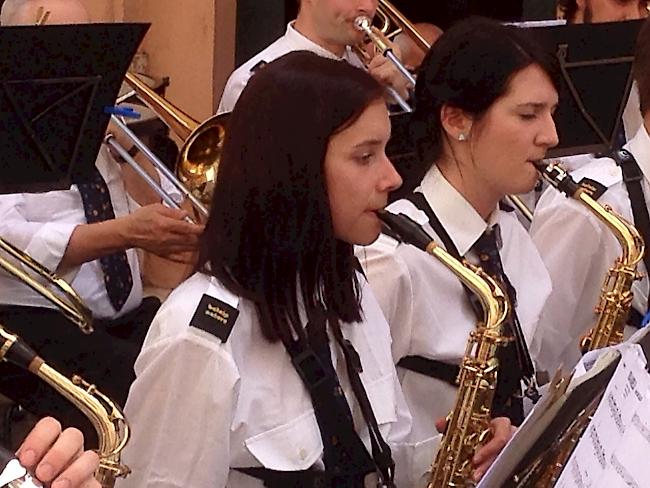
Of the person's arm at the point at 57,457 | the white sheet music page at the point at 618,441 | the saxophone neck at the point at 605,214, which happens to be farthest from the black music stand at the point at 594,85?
the person's arm at the point at 57,457

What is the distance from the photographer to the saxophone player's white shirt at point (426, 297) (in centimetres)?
178

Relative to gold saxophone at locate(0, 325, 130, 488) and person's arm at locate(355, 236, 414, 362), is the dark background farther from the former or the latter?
gold saxophone at locate(0, 325, 130, 488)

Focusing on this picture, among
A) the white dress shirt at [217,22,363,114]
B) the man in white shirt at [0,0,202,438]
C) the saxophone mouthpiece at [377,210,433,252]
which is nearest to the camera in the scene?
the saxophone mouthpiece at [377,210,433,252]

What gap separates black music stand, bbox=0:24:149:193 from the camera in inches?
72.2

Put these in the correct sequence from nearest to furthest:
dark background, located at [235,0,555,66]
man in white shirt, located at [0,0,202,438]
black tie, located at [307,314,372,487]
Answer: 1. black tie, located at [307,314,372,487]
2. man in white shirt, located at [0,0,202,438]
3. dark background, located at [235,0,555,66]

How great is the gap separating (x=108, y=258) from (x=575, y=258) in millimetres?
968

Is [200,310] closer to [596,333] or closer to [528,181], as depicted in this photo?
[528,181]

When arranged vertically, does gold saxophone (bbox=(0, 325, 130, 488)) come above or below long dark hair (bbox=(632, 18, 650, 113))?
below

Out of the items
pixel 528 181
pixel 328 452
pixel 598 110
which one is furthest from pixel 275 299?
pixel 598 110

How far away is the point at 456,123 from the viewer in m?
1.92

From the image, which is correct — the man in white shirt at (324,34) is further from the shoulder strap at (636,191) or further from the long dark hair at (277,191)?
the long dark hair at (277,191)

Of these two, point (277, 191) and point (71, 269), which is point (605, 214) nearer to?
point (277, 191)

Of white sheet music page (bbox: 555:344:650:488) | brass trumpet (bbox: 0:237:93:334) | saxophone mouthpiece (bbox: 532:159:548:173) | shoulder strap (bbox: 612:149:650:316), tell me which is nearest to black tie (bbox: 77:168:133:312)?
brass trumpet (bbox: 0:237:93:334)

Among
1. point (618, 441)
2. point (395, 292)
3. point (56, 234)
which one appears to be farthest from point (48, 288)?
point (618, 441)
